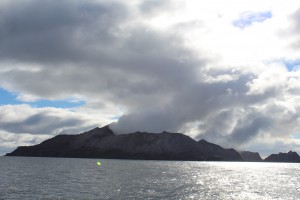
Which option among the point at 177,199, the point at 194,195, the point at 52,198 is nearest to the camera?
the point at 52,198

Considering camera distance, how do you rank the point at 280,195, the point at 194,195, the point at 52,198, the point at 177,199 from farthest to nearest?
the point at 280,195, the point at 194,195, the point at 177,199, the point at 52,198

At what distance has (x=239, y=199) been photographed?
88.1 metres

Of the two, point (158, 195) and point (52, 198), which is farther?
point (158, 195)

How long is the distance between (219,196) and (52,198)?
41.0 metres

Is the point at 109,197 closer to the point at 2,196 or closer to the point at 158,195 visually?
the point at 158,195

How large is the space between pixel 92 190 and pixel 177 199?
75.7ft

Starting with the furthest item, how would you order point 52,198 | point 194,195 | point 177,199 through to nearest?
point 194,195 → point 177,199 → point 52,198

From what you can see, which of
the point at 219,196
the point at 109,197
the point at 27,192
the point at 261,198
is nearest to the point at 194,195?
the point at 219,196

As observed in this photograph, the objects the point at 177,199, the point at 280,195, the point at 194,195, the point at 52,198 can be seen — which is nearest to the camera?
the point at 52,198

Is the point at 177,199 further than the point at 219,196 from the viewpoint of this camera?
No

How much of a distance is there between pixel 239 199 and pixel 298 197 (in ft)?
63.5

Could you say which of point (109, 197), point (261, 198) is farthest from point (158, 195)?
point (261, 198)

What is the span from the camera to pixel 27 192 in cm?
8556

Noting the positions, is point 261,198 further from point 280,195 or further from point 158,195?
point 158,195
